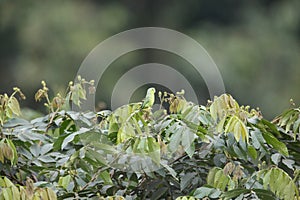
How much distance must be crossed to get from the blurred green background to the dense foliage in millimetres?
4658

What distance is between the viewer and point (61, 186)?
1217 millimetres

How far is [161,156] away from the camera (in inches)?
48.1

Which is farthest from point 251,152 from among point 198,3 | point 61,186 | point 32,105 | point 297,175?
point 198,3

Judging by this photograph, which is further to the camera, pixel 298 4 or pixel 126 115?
pixel 298 4

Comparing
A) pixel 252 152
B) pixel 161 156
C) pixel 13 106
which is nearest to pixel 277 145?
pixel 252 152

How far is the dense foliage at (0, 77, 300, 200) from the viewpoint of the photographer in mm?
1134

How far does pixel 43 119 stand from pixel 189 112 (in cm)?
35

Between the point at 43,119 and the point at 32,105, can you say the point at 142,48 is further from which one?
the point at 43,119

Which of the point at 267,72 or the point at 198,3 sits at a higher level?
the point at 198,3

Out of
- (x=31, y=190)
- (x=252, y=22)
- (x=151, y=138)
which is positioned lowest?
(x=31, y=190)

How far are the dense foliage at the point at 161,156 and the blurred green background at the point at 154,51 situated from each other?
466 cm

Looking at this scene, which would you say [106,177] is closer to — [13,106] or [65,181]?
[65,181]

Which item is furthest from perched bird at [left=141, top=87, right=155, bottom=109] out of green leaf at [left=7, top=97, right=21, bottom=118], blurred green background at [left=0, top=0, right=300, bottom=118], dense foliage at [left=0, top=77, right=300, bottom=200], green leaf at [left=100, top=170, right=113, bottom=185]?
blurred green background at [left=0, top=0, right=300, bottom=118]

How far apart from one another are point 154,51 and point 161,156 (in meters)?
5.77
